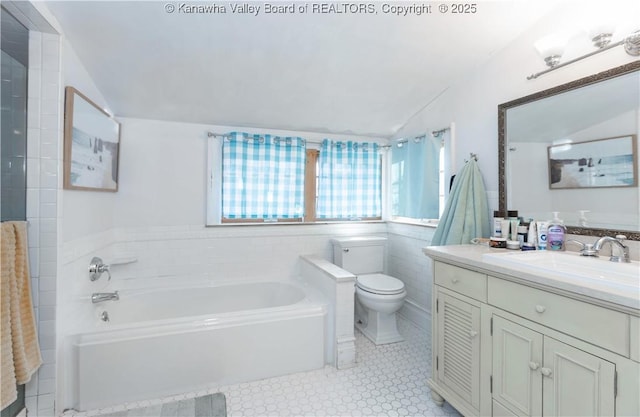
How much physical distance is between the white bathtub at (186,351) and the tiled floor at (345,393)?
72mm

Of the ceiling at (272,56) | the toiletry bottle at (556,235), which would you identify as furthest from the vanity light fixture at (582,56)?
the toiletry bottle at (556,235)

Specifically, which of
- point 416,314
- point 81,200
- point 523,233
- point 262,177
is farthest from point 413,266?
point 81,200

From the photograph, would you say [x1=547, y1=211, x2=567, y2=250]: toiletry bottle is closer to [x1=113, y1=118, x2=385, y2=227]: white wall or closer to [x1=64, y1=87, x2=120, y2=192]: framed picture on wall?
[x1=113, y1=118, x2=385, y2=227]: white wall

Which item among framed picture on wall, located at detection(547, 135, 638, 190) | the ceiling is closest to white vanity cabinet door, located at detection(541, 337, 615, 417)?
framed picture on wall, located at detection(547, 135, 638, 190)

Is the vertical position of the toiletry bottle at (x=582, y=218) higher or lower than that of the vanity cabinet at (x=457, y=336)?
higher

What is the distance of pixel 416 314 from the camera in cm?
281

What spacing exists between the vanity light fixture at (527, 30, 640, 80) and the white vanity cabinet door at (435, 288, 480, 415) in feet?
4.58

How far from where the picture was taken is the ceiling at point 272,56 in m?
1.73

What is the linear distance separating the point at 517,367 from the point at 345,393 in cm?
101

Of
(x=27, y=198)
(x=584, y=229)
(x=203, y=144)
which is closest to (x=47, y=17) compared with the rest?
(x=27, y=198)

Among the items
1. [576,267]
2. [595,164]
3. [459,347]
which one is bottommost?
[459,347]

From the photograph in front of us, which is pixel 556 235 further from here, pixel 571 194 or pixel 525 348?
pixel 525 348

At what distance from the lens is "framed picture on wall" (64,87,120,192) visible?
170 cm

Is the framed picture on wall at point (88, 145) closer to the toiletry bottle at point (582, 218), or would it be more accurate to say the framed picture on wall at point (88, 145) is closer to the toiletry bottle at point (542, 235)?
the toiletry bottle at point (542, 235)
